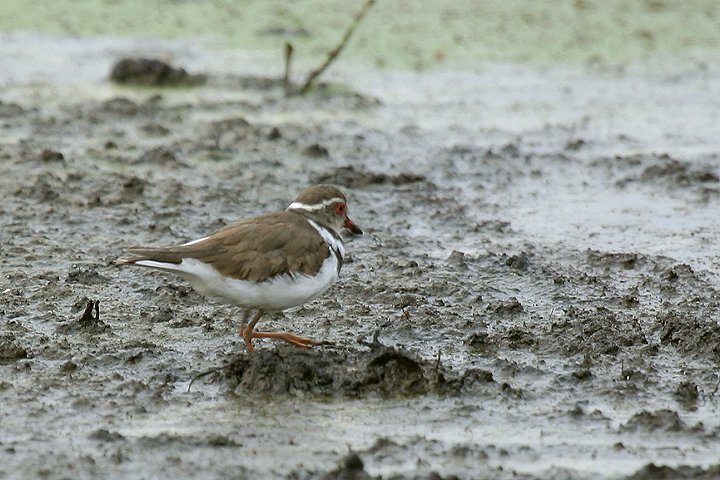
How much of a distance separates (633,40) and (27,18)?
7.17 meters

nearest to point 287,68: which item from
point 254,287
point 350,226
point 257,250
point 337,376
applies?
point 350,226

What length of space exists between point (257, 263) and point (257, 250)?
0.30 ft

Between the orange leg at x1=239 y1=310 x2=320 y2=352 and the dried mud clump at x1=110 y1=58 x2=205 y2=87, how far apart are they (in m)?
6.71

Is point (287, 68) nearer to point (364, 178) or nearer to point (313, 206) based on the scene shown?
point (364, 178)

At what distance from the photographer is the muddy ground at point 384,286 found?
5492 millimetres

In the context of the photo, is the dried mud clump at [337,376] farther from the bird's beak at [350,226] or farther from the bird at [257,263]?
the bird's beak at [350,226]

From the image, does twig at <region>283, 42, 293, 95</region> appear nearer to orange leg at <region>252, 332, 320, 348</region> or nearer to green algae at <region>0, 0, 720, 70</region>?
green algae at <region>0, 0, 720, 70</region>

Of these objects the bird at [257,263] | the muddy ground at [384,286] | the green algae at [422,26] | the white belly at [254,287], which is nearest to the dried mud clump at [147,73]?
the muddy ground at [384,286]

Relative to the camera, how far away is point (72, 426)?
18.4 feet

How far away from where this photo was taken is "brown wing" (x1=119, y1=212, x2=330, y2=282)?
6.28m

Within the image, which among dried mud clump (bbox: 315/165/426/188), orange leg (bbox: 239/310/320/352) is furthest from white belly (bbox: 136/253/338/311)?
dried mud clump (bbox: 315/165/426/188)

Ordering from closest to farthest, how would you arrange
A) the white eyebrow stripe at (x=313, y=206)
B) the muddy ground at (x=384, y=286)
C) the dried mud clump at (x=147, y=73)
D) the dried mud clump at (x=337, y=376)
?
the muddy ground at (x=384, y=286)
the dried mud clump at (x=337, y=376)
the white eyebrow stripe at (x=313, y=206)
the dried mud clump at (x=147, y=73)

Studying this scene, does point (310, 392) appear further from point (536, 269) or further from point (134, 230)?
point (134, 230)

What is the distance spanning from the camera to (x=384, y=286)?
7711 millimetres
